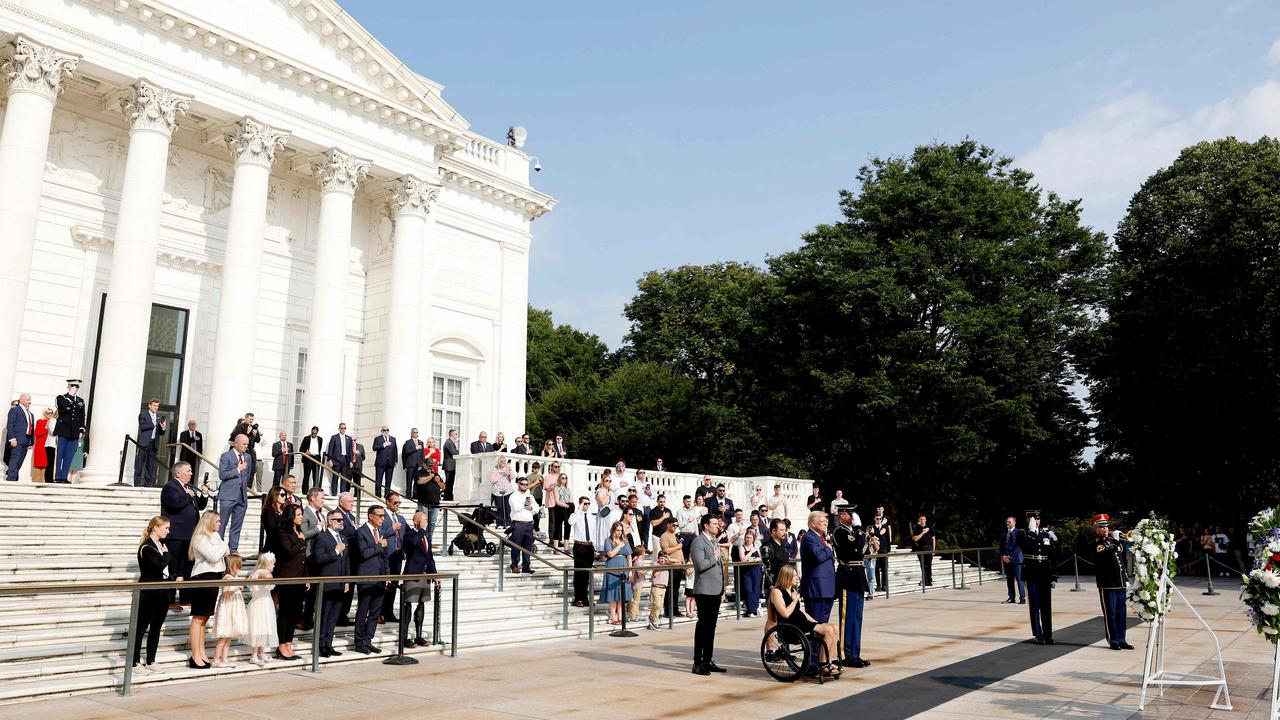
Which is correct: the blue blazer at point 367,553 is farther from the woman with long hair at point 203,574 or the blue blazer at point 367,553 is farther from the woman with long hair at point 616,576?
the woman with long hair at point 616,576

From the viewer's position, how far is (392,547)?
46.6 ft

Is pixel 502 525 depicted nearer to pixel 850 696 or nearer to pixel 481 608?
pixel 481 608

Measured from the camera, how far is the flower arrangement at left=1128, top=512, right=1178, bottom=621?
33.6 ft

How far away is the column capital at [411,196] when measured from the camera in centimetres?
2859

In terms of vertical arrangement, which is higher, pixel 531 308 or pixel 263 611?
pixel 531 308

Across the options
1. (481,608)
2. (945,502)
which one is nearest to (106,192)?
(481,608)

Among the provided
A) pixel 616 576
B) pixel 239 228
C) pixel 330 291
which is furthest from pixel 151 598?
pixel 330 291

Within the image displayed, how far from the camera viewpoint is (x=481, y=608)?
16125 millimetres

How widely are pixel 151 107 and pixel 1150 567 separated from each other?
76.0ft

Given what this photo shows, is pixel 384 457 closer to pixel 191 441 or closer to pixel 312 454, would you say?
pixel 312 454

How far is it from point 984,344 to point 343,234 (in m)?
23.1

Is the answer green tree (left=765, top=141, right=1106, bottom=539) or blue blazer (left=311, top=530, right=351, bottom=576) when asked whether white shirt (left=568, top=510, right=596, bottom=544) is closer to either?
blue blazer (left=311, top=530, right=351, bottom=576)

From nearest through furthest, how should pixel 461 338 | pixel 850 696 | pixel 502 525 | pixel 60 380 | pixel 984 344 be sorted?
1. pixel 850 696
2. pixel 502 525
3. pixel 60 380
4. pixel 461 338
5. pixel 984 344

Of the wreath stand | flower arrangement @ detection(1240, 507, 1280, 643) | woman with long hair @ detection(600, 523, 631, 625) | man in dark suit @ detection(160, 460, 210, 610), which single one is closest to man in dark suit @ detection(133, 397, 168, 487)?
man in dark suit @ detection(160, 460, 210, 610)
